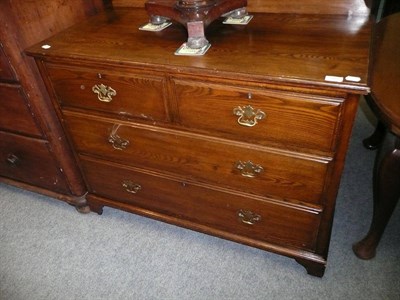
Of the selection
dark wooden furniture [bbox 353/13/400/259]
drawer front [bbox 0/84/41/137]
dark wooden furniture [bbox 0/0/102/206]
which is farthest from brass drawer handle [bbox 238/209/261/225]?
drawer front [bbox 0/84/41/137]

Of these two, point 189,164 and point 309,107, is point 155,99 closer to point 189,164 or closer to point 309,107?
point 189,164

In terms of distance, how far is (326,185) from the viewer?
1042 millimetres

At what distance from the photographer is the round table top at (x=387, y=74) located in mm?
898

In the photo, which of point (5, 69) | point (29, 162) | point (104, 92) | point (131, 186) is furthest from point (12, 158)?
point (104, 92)

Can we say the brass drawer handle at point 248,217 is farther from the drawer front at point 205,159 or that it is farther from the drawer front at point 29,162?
the drawer front at point 29,162

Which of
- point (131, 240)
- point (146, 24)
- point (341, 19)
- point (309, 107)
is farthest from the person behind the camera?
point (131, 240)

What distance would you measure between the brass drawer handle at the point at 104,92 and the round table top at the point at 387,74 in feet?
2.81

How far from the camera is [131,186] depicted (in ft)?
4.79

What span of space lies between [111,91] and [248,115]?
50cm

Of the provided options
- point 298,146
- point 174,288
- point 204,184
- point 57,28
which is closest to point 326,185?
point 298,146

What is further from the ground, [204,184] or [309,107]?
[309,107]

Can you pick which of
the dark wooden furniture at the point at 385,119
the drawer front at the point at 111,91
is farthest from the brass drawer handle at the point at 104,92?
the dark wooden furniture at the point at 385,119

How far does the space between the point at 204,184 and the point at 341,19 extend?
31.1 inches

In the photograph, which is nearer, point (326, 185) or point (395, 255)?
point (326, 185)
